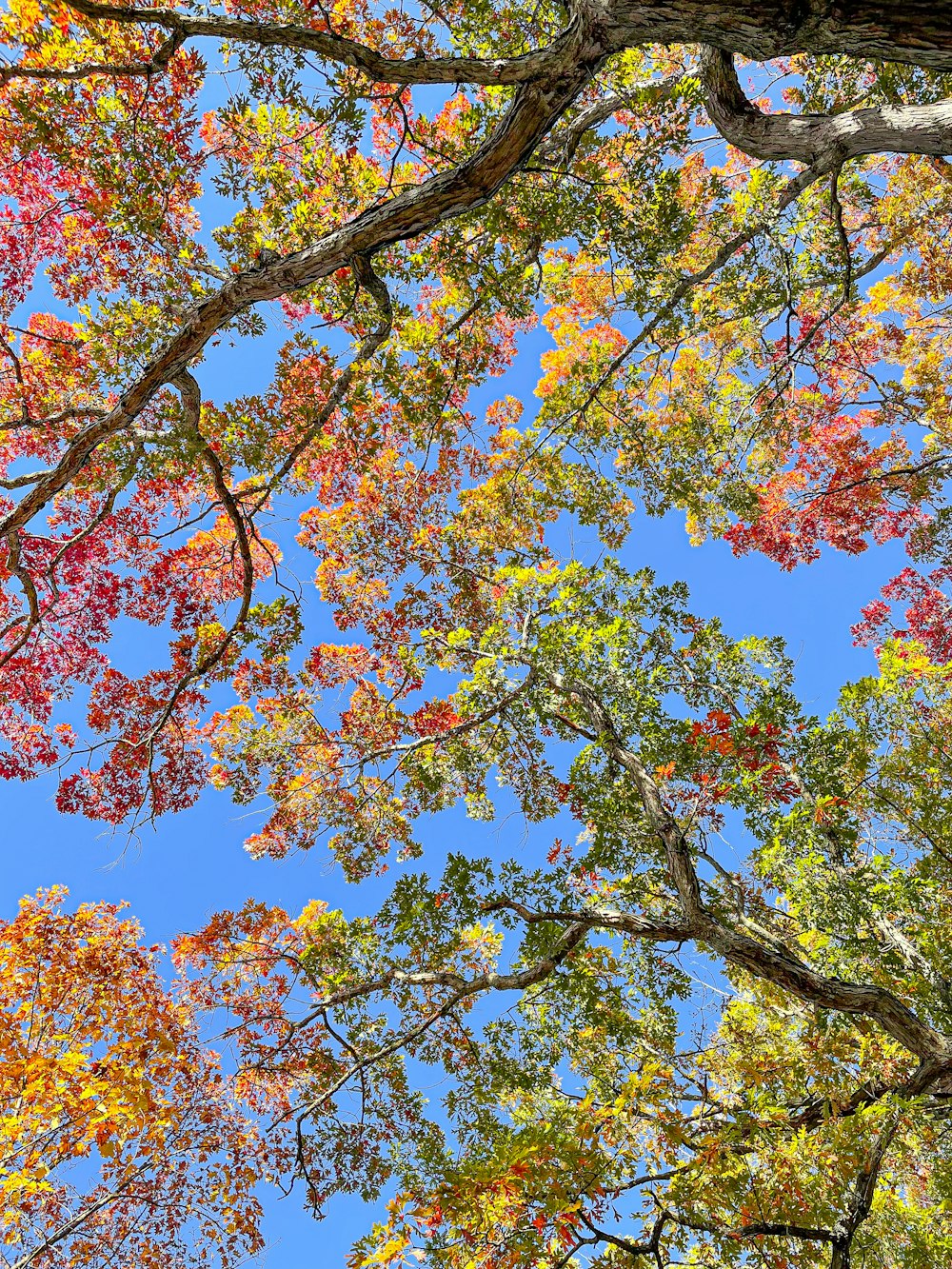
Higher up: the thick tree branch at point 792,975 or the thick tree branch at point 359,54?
the thick tree branch at point 359,54

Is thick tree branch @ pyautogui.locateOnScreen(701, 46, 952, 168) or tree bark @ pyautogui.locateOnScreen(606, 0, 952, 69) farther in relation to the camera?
thick tree branch @ pyautogui.locateOnScreen(701, 46, 952, 168)

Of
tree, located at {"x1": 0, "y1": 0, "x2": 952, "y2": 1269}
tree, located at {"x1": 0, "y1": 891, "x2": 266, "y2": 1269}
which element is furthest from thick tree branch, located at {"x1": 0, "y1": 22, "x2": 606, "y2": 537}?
tree, located at {"x1": 0, "y1": 891, "x2": 266, "y2": 1269}

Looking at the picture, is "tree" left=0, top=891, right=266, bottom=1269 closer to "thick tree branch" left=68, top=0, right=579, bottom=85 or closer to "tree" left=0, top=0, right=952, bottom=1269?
"tree" left=0, top=0, right=952, bottom=1269

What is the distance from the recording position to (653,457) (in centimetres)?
906

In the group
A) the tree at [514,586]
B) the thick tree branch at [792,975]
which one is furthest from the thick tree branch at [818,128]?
the thick tree branch at [792,975]

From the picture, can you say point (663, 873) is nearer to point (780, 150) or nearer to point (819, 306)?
point (780, 150)

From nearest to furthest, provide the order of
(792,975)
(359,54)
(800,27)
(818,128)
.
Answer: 1. (800,27)
2. (359,54)
3. (818,128)
4. (792,975)

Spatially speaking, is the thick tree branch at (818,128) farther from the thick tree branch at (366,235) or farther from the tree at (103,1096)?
the tree at (103,1096)

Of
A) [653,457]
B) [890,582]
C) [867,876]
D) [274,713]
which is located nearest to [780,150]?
[653,457]

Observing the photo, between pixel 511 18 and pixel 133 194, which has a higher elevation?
pixel 511 18

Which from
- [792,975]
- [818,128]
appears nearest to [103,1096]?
[792,975]

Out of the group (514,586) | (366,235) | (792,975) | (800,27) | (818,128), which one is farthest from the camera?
(514,586)

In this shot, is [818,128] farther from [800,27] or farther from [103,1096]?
[103,1096]

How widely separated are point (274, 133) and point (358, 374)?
2.24 metres
